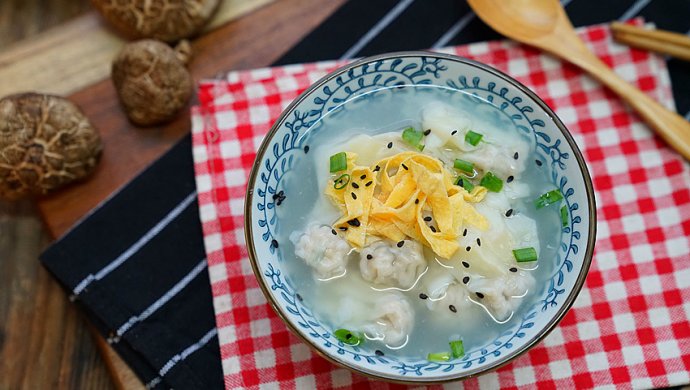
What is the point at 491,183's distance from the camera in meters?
2.13

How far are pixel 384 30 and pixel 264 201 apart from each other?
95cm

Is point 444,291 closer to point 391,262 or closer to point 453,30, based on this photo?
point 391,262

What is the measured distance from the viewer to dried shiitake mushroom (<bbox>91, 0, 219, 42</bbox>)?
2.61 m

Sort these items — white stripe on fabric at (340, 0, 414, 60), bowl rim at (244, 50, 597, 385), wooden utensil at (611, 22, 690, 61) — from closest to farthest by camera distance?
bowl rim at (244, 50, 597, 385) < wooden utensil at (611, 22, 690, 61) < white stripe on fabric at (340, 0, 414, 60)

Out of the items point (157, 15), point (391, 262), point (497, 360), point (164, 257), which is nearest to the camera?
point (497, 360)

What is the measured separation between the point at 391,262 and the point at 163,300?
0.89 meters

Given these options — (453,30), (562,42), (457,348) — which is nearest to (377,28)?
(453,30)

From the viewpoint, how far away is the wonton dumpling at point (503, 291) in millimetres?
2031

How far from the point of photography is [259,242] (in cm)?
209

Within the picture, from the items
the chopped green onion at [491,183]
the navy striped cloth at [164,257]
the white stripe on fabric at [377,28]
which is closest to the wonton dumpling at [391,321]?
the chopped green onion at [491,183]

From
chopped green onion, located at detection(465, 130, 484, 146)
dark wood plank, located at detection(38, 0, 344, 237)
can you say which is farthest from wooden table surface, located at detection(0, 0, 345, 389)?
chopped green onion, located at detection(465, 130, 484, 146)

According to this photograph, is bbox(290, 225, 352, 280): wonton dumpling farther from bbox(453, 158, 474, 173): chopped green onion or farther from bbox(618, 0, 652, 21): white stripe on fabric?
bbox(618, 0, 652, 21): white stripe on fabric

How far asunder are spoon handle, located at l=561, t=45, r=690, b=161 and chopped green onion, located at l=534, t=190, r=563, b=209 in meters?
0.60

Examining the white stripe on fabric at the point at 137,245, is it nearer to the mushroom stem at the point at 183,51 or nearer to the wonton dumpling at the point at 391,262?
the mushroom stem at the point at 183,51
